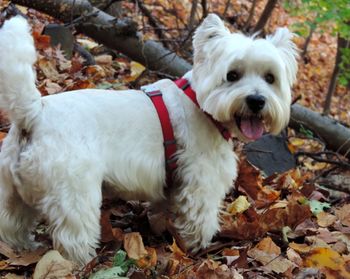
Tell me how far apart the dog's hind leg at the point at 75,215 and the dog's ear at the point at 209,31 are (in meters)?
1.24

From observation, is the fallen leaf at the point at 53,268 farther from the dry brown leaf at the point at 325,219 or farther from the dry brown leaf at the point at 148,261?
the dry brown leaf at the point at 325,219

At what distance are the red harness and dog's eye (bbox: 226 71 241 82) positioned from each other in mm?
301

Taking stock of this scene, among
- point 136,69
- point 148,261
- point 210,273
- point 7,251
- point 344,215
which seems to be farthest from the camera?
point 136,69

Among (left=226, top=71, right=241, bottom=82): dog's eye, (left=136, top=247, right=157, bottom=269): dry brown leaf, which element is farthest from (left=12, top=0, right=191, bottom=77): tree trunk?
(left=136, top=247, right=157, bottom=269): dry brown leaf

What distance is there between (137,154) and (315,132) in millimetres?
3845

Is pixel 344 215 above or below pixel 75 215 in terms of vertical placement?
below

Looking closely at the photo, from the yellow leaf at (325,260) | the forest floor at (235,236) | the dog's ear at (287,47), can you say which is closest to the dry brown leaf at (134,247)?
the forest floor at (235,236)

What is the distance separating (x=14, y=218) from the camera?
3295 mm

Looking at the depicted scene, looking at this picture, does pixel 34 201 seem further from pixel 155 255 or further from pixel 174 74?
pixel 174 74

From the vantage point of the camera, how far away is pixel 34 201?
10.2ft

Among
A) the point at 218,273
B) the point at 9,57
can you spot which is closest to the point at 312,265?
the point at 218,273

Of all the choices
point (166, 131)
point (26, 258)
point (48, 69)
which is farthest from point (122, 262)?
point (48, 69)

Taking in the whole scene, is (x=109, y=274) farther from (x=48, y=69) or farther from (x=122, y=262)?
(x=48, y=69)

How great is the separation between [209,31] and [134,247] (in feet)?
5.17
